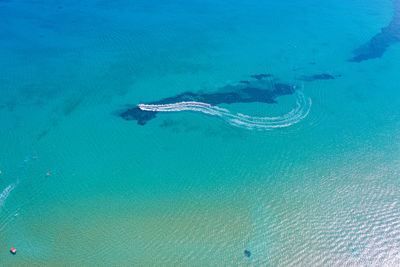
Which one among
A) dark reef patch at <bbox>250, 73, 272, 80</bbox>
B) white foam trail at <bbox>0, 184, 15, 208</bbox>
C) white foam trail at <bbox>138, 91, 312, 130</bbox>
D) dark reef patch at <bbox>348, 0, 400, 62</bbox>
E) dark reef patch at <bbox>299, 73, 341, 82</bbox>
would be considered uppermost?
dark reef patch at <bbox>348, 0, 400, 62</bbox>

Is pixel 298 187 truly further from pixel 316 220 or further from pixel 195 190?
pixel 195 190

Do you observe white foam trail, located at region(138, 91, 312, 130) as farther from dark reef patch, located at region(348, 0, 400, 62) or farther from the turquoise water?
dark reef patch, located at region(348, 0, 400, 62)

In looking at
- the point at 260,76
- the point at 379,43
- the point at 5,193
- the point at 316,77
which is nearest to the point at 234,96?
the point at 260,76

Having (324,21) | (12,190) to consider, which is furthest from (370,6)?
(12,190)

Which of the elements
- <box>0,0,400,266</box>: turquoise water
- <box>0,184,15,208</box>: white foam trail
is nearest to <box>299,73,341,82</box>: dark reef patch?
<box>0,0,400,266</box>: turquoise water

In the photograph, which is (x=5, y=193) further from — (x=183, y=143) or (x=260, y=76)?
(x=260, y=76)
